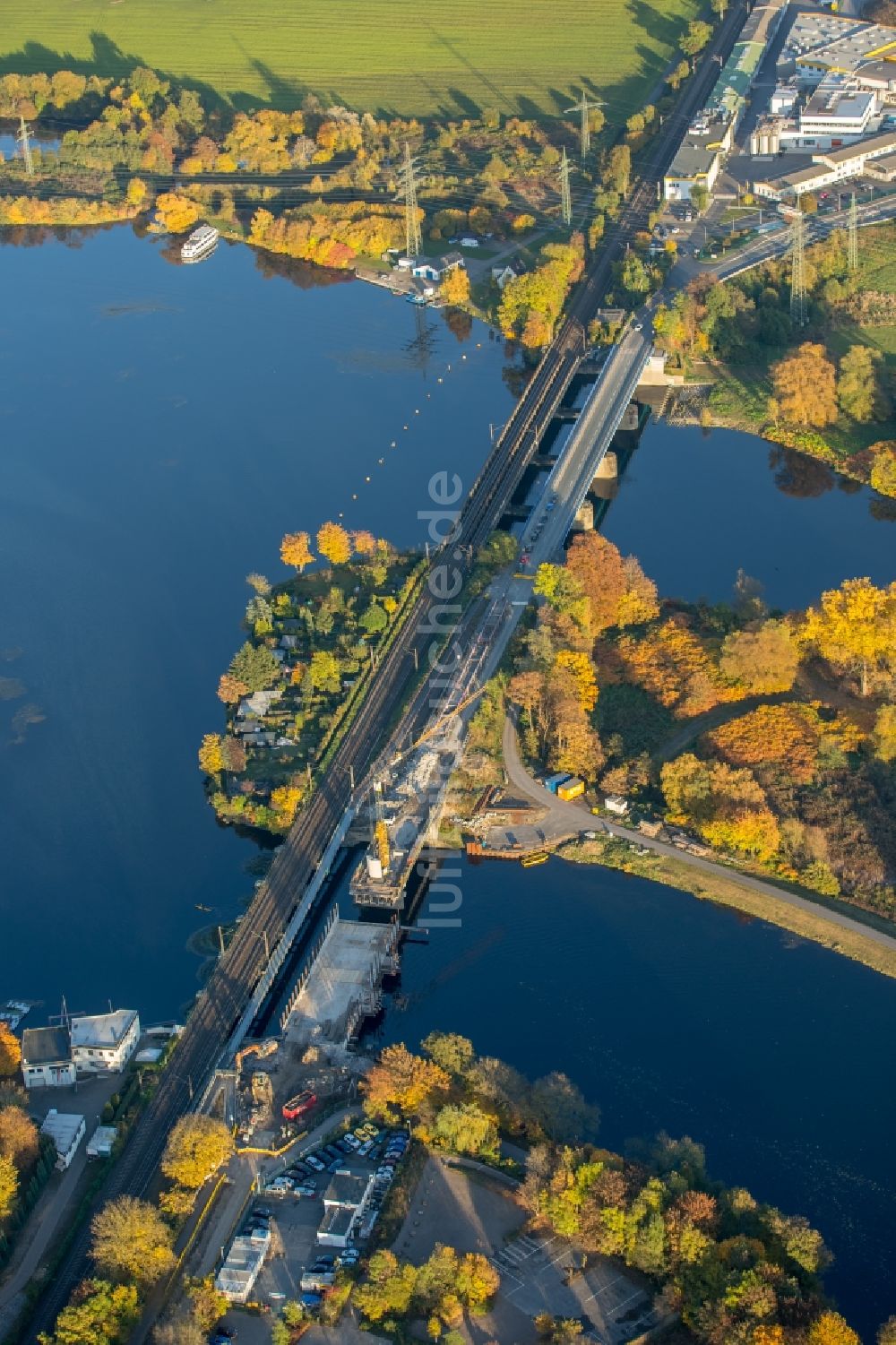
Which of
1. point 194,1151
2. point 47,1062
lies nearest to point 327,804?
point 47,1062

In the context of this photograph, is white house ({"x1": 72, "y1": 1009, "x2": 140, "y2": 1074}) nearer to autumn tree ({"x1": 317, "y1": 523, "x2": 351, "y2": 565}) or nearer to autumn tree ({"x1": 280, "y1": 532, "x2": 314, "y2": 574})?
autumn tree ({"x1": 280, "y1": 532, "x2": 314, "y2": 574})

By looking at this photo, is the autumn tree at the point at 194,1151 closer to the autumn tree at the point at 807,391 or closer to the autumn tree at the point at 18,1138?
the autumn tree at the point at 18,1138

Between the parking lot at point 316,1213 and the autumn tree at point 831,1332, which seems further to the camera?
the parking lot at point 316,1213

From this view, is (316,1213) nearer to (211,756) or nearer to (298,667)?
(211,756)

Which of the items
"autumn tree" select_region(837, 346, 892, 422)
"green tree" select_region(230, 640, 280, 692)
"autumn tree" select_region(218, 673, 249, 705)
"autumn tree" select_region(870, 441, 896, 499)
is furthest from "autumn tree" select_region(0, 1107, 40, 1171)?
"autumn tree" select_region(837, 346, 892, 422)

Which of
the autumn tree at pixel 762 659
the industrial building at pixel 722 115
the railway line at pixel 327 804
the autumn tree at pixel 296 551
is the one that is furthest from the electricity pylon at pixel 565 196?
the autumn tree at pixel 762 659
